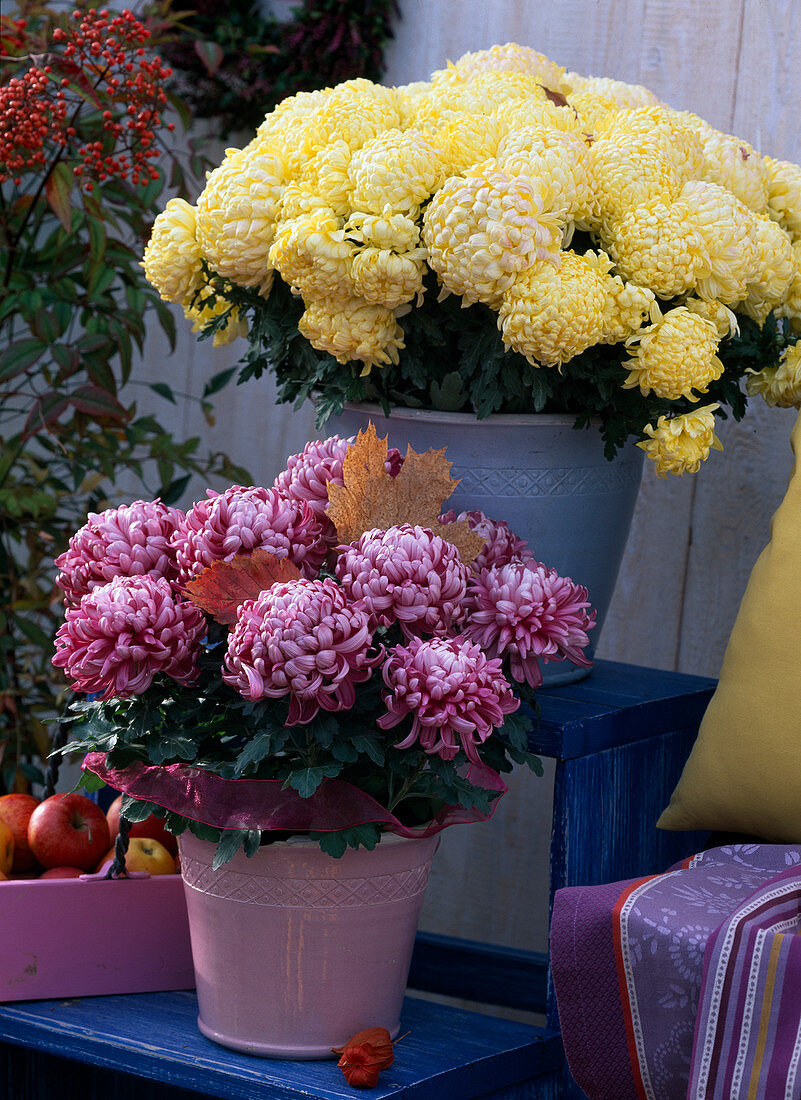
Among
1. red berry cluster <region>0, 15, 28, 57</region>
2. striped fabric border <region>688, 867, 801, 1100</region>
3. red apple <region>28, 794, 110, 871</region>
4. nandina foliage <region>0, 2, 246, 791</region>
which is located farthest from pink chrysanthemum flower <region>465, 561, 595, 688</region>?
red berry cluster <region>0, 15, 28, 57</region>

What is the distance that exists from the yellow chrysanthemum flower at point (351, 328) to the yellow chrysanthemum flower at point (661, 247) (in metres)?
0.19

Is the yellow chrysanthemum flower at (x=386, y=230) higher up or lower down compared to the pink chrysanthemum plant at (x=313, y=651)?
higher up

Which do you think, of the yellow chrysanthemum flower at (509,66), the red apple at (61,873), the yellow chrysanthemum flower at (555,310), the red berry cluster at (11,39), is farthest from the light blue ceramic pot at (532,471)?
the red berry cluster at (11,39)

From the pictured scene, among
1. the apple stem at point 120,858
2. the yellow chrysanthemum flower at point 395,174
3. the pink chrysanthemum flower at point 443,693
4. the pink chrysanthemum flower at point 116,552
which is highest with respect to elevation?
the yellow chrysanthemum flower at point 395,174

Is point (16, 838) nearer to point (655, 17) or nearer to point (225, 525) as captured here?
point (225, 525)

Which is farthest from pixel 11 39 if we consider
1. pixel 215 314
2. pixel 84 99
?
pixel 215 314

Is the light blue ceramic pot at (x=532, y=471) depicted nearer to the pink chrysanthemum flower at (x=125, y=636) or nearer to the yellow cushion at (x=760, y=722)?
the yellow cushion at (x=760, y=722)

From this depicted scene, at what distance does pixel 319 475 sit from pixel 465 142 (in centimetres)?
28

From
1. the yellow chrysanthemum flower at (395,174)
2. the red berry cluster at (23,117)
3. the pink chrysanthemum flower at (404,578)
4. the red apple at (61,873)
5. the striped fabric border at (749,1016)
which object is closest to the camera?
the striped fabric border at (749,1016)

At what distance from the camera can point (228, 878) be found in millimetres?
846

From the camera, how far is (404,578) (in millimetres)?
784

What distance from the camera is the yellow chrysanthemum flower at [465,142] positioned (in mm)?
920

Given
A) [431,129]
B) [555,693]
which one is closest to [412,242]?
[431,129]

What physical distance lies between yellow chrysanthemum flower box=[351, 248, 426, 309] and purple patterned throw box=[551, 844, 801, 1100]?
1.47ft
